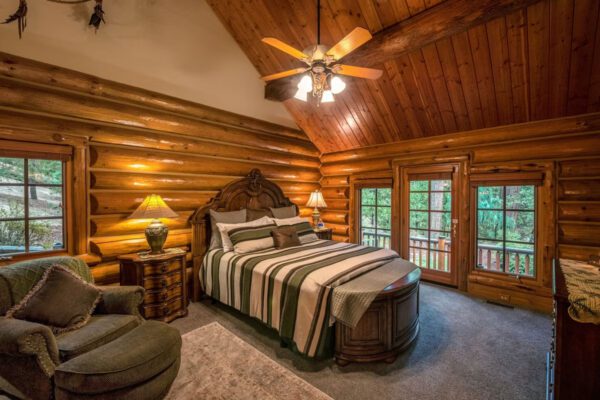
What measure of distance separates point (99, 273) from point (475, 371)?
378cm

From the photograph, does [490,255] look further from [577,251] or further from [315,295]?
[315,295]

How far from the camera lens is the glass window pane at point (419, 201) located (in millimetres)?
4539

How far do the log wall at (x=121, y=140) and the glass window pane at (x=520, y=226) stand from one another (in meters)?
3.95

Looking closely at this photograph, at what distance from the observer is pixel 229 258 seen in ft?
10.5

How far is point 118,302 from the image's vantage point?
2172mm

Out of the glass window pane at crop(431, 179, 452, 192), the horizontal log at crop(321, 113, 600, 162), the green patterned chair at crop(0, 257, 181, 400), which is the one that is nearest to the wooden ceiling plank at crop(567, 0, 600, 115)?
the horizontal log at crop(321, 113, 600, 162)

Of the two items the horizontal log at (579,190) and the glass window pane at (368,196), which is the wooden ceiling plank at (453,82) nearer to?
the horizontal log at (579,190)

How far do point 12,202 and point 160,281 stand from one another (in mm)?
1550

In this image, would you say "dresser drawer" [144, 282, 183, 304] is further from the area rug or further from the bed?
the area rug

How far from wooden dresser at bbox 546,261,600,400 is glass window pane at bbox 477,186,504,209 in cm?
281

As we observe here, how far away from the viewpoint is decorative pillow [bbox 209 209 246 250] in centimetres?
370

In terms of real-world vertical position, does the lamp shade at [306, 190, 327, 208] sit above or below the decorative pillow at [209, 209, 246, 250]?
above

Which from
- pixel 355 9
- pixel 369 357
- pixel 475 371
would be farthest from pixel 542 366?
pixel 355 9

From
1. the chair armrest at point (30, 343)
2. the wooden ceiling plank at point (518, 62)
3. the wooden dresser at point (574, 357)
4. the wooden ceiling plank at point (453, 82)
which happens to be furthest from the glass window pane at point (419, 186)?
the chair armrest at point (30, 343)
